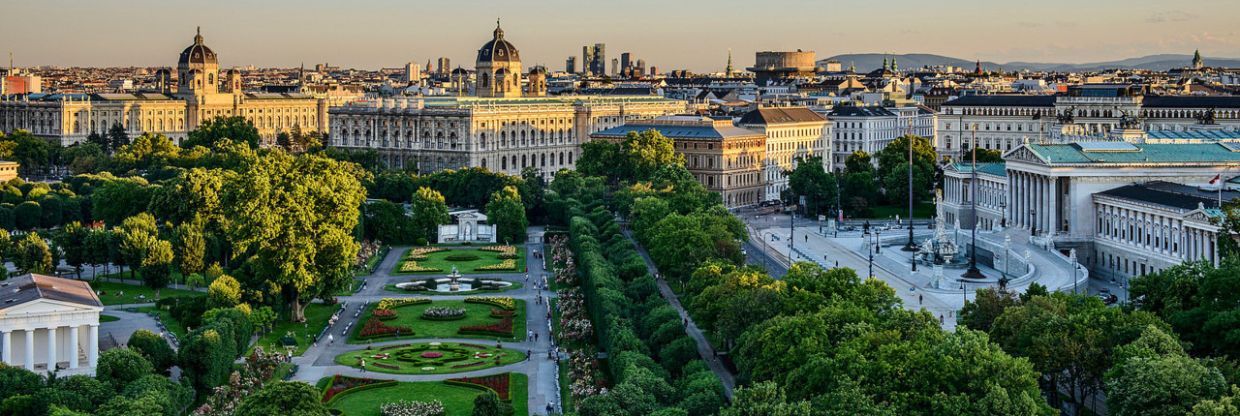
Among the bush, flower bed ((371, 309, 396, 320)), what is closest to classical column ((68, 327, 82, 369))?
flower bed ((371, 309, 396, 320))

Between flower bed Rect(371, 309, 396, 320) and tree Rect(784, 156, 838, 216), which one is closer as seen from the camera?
flower bed Rect(371, 309, 396, 320)

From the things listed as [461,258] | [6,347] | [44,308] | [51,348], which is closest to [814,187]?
[461,258]

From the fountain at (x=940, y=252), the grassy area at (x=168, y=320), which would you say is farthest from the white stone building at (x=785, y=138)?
the grassy area at (x=168, y=320)

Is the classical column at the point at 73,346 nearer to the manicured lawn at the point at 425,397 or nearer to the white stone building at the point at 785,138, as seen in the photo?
the manicured lawn at the point at 425,397

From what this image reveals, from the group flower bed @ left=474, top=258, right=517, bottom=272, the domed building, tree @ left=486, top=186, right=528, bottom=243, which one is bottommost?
flower bed @ left=474, top=258, right=517, bottom=272

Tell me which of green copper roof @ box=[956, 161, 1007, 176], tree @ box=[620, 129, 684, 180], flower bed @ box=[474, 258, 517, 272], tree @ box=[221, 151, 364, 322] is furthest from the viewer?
tree @ box=[620, 129, 684, 180]

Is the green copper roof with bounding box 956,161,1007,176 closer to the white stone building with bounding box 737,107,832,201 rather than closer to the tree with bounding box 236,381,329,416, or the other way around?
the white stone building with bounding box 737,107,832,201

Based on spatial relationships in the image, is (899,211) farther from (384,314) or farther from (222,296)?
(222,296)
